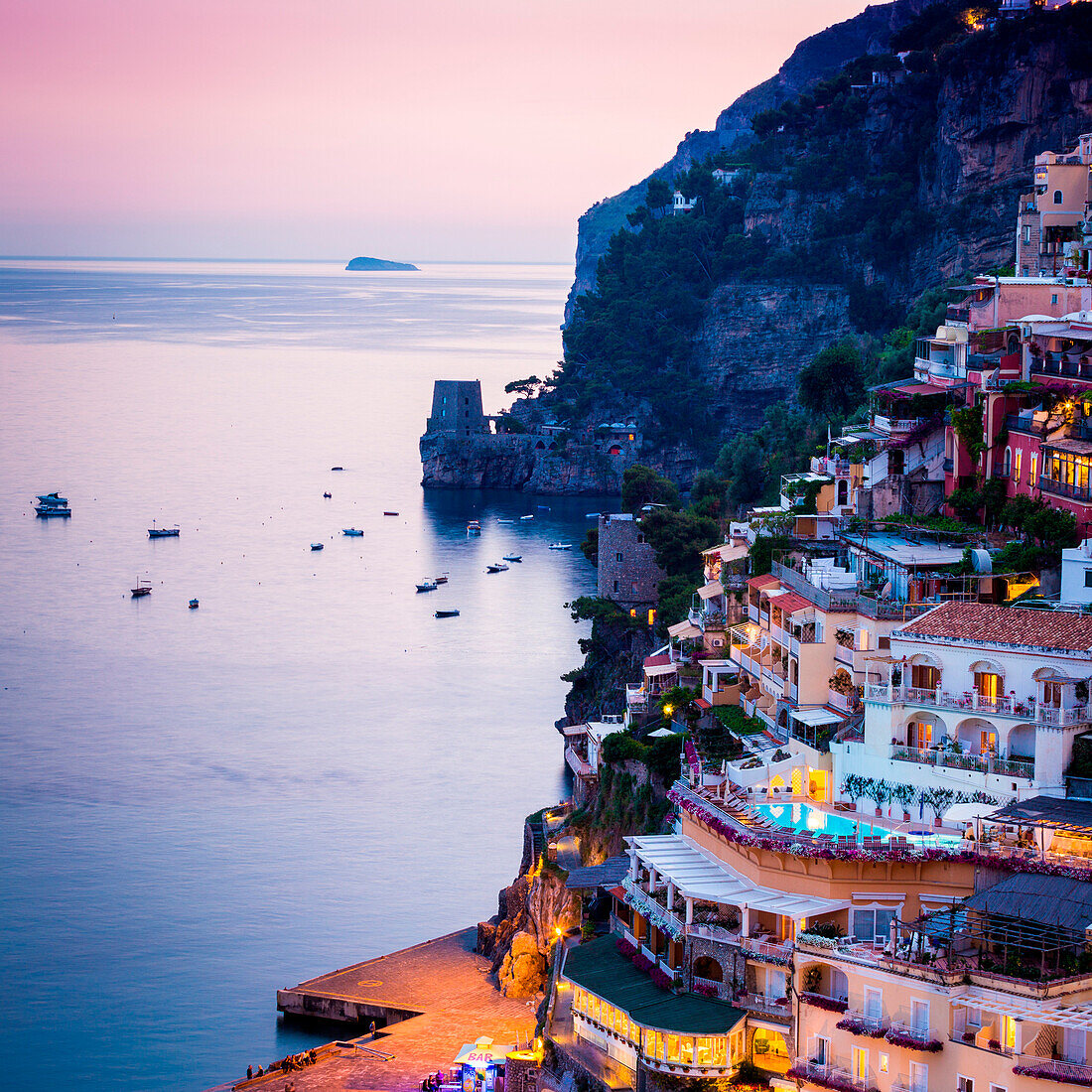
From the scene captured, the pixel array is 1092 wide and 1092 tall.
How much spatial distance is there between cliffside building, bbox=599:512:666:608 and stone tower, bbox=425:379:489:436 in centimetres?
4525

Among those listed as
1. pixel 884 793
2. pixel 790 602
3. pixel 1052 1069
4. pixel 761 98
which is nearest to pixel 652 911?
pixel 884 793

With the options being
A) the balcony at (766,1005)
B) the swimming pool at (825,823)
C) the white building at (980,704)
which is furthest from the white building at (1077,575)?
the balcony at (766,1005)

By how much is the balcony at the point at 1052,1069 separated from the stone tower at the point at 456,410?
78.8m

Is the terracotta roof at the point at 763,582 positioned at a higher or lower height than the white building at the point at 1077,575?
lower

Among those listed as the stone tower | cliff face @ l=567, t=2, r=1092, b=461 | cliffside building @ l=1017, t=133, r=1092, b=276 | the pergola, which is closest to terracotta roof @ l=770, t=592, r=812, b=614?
the pergola

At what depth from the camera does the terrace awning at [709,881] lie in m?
20.0

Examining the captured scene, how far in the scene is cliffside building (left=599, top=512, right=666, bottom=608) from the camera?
159 ft

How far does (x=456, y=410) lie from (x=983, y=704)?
73.3 metres

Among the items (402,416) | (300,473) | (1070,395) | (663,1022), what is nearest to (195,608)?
(300,473)

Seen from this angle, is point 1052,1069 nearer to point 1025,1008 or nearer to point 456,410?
point 1025,1008

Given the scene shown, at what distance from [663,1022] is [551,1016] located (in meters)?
3.68

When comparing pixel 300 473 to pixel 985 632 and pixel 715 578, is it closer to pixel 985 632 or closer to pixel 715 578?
pixel 715 578

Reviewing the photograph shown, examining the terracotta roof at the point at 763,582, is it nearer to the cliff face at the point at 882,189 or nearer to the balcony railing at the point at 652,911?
the balcony railing at the point at 652,911

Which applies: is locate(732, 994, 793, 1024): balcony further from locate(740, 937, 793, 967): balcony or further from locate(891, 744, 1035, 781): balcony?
locate(891, 744, 1035, 781): balcony
